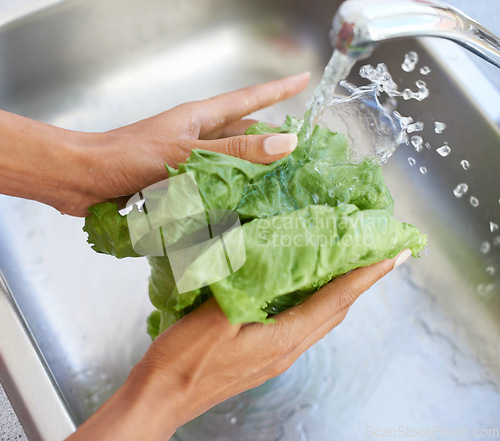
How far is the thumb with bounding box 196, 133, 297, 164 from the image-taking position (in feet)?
2.47

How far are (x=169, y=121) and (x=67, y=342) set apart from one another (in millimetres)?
618

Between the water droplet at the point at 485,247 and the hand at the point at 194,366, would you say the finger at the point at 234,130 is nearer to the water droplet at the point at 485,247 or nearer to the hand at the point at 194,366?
the hand at the point at 194,366

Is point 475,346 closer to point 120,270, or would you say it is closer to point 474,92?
point 474,92

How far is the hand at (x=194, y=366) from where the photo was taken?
0.65 m

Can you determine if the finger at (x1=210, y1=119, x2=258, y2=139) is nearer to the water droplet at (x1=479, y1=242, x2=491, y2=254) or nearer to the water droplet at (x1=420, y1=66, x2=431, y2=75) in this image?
the water droplet at (x1=420, y1=66, x2=431, y2=75)

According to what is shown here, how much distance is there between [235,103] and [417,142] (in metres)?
0.50

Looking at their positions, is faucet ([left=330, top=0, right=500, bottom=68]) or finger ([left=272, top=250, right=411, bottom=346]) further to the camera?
finger ([left=272, top=250, right=411, bottom=346])

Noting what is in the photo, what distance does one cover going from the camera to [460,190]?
122 cm

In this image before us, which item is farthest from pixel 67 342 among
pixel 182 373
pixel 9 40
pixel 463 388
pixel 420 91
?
pixel 420 91

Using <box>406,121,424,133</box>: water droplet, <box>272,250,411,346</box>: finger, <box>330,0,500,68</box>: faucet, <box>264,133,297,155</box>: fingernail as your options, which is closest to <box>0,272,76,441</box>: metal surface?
<box>272,250,411,346</box>: finger

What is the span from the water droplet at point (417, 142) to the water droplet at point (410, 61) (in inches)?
6.9

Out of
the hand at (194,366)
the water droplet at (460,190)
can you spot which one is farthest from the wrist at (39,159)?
the water droplet at (460,190)

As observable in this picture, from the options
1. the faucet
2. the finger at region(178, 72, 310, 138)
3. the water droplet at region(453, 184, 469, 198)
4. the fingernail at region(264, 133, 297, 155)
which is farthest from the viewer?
the water droplet at region(453, 184, 469, 198)

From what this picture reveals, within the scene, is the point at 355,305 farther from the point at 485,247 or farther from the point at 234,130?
the point at 234,130
